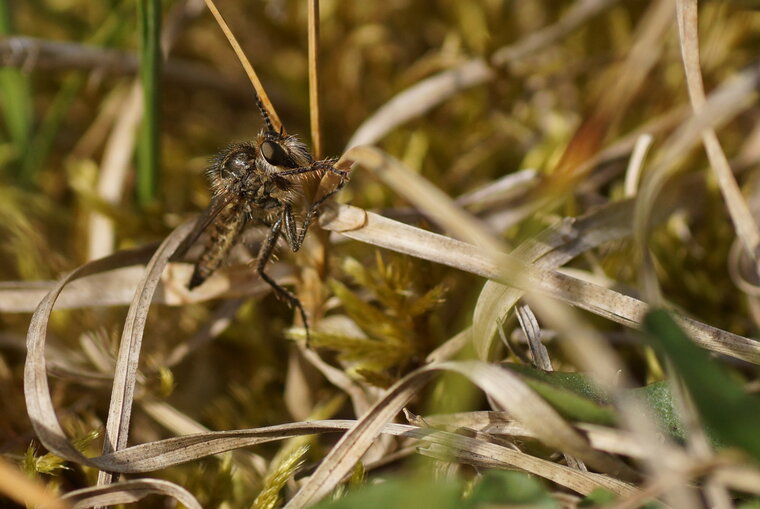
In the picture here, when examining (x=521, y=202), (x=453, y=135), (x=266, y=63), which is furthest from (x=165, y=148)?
(x=521, y=202)

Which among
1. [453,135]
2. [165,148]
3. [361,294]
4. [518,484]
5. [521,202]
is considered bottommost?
[518,484]

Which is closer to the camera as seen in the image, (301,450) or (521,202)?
(301,450)

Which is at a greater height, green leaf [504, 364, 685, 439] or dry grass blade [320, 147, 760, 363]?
dry grass blade [320, 147, 760, 363]

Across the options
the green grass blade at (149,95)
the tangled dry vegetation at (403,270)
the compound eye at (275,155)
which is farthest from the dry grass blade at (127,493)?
the green grass blade at (149,95)

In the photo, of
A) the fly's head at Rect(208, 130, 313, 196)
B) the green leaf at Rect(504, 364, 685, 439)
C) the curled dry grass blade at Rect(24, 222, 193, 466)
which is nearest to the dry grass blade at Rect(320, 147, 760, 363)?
the green leaf at Rect(504, 364, 685, 439)

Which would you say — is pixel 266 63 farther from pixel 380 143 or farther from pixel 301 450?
pixel 301 450

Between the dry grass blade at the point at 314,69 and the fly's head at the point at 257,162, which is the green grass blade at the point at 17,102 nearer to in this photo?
the fly's head at the point at 257,162

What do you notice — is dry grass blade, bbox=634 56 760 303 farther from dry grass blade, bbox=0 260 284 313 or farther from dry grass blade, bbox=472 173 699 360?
dry grass blade, bbox=0 260 284 313
